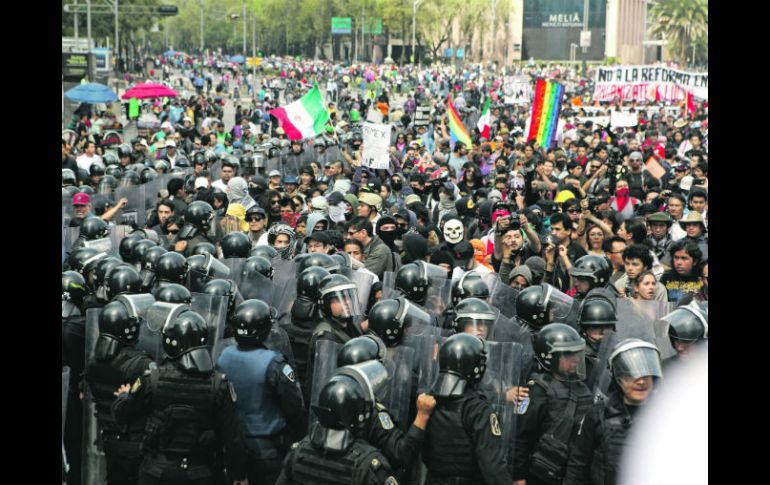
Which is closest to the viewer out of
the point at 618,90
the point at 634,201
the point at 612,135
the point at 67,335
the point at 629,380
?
the point at 629,380

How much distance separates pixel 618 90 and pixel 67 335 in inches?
1027

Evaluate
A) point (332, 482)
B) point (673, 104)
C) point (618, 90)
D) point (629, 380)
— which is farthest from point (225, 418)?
point (673, 104)

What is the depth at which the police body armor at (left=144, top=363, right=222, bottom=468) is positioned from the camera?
19.4ft

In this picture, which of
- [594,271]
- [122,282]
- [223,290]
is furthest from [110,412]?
[594,271]

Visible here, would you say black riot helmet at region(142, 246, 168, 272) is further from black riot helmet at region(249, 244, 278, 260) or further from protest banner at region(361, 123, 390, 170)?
protest banner at region(361, 123, 390, 170)

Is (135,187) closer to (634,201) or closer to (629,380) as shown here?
(634,201)

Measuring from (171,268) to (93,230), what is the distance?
2.78 meters

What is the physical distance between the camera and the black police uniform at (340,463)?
17.0 ft

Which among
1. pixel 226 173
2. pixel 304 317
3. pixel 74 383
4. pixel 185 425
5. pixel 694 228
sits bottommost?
pixel 74 383

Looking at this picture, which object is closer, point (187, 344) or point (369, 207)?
point (187, 344)

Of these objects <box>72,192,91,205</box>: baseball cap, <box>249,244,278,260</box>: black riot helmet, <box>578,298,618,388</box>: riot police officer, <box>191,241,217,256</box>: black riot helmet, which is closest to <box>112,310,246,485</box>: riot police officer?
<box>578,298,618,388</box>: riot police officer

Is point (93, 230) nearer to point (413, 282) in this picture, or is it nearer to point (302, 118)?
point (413, 282)

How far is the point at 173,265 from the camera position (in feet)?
26.7

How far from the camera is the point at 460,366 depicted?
5.62 metres
